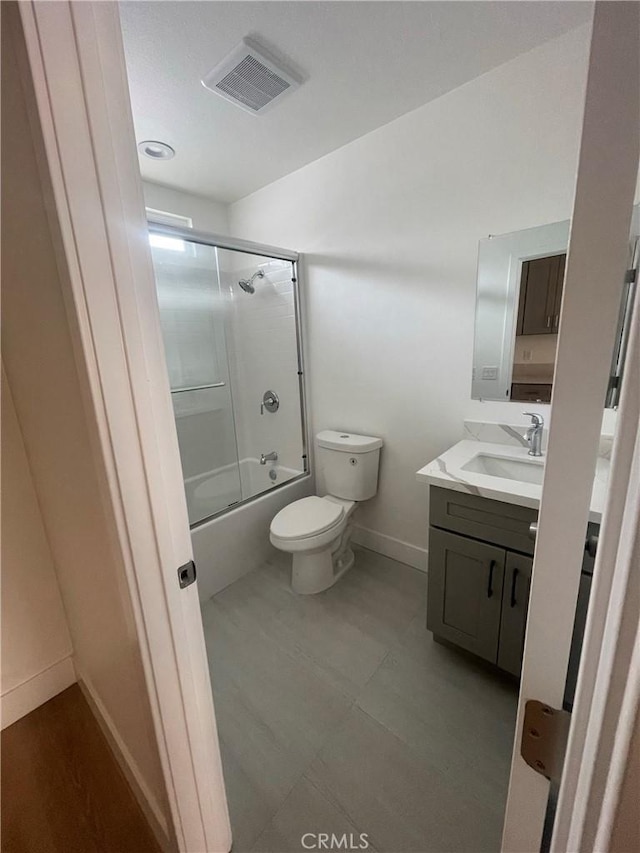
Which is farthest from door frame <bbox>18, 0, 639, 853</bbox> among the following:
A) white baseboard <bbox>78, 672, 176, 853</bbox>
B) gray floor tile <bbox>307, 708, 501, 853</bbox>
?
gray floor tile <bbox>307, 708, 501, 853</bbox>

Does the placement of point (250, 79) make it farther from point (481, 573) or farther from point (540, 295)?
point (481, 573)

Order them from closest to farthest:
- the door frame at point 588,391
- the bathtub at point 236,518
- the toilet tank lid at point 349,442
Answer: the door frame at point 588,391 → the bathtub at point 236,518 → the toilet tank lid at point 349,442

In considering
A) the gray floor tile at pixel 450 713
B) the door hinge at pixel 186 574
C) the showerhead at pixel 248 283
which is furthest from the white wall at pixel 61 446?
the showerhead at pixel 248 283

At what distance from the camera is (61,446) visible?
2.97 feet

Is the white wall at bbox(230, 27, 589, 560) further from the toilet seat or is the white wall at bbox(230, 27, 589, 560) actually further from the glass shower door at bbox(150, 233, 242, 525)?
the glass shower door at bbox(150, 233, 242, 525)

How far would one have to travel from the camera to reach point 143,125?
1674mm

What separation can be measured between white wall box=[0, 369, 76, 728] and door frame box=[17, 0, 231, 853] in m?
0.91

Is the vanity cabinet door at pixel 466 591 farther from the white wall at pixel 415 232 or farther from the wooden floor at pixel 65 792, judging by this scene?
the wooden floor at pixel 65 792

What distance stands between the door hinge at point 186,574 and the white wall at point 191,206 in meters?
2.15

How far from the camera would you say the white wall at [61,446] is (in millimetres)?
609

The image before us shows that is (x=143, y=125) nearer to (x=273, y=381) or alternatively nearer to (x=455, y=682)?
(x=273, y=381)

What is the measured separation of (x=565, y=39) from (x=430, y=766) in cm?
256

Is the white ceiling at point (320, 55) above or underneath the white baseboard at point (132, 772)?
above

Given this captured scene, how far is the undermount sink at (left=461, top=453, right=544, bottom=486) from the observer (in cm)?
151
